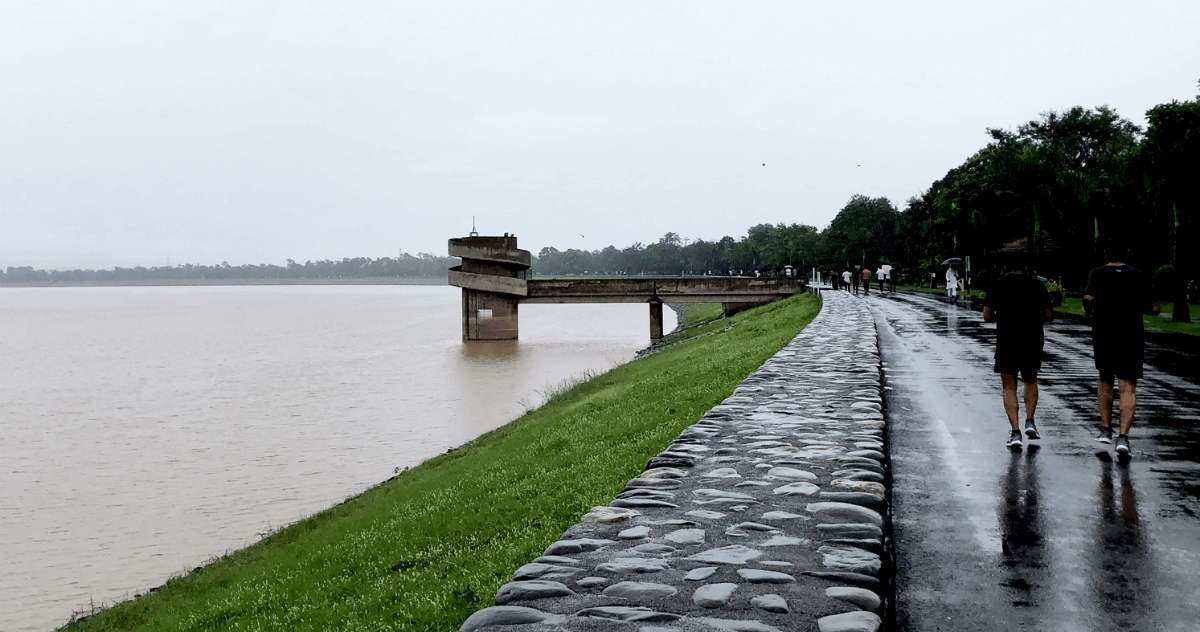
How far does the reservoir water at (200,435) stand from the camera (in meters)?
15.4

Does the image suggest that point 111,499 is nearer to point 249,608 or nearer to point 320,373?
point 249,608

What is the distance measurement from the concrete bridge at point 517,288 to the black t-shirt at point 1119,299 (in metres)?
53.8

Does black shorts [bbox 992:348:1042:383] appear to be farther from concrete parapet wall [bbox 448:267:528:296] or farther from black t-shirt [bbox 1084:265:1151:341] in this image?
concrete parapet wall [bbox 448:267:528:296]

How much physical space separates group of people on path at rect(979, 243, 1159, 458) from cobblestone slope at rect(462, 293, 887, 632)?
6.62 ft

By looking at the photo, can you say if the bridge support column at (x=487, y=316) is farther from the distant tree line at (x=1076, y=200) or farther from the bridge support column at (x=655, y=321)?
the distant tree line at (x=1076, y=200)

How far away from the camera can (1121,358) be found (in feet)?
31.3

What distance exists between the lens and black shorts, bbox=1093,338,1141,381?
948 centimetres

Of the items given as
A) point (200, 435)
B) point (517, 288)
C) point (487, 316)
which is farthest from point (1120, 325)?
point (487, 316)

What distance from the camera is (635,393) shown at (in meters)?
21.3

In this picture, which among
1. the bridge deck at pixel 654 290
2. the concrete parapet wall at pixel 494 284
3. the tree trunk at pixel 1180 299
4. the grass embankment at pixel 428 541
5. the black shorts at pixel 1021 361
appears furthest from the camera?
the concrete parapet wall at pixel 494 284

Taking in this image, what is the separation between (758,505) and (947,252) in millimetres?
77892

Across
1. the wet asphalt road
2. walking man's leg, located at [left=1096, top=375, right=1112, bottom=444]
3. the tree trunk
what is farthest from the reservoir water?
the tree trunk

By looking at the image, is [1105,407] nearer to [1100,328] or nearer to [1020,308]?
[1100,328]

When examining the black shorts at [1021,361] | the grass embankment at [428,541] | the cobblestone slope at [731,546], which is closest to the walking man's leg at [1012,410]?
the black shorts at [1021,361]
